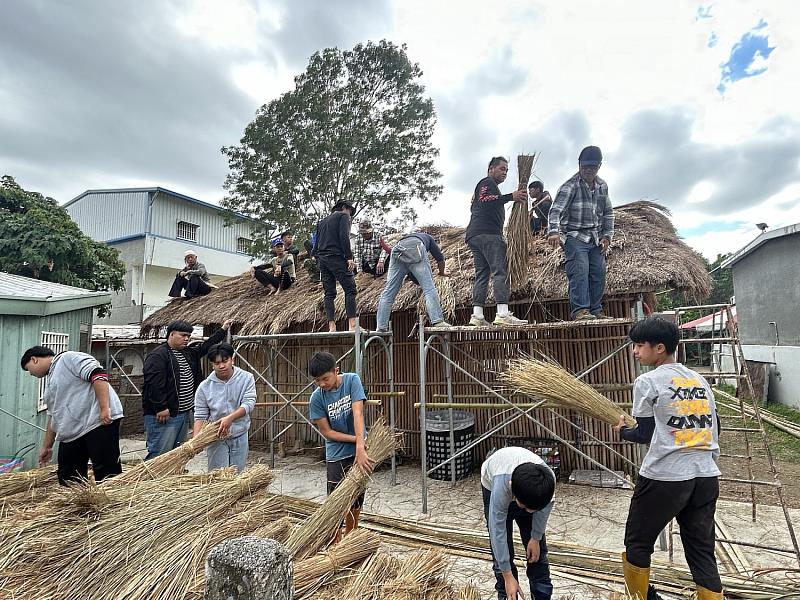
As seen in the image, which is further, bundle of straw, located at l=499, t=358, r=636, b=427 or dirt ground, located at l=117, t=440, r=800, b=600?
dirt ground, located at l=117, t=440, r=800, b=600

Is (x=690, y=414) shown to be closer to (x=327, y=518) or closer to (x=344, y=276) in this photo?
(x=327, y=518)

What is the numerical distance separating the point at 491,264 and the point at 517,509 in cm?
293

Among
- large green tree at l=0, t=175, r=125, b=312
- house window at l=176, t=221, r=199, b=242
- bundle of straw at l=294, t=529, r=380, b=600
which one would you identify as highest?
house window at l=176, t=221, r=199, b=242

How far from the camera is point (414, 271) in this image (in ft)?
16.8

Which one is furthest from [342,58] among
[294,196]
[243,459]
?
[243,459]

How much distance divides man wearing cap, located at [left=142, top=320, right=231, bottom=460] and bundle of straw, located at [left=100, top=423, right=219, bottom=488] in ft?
3.82

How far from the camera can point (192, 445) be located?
3.20 m

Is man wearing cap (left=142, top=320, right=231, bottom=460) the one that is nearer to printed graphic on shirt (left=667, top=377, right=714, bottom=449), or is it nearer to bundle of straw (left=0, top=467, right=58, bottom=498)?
bundle of straw (left=0, top=467, right=58, bottom=498)

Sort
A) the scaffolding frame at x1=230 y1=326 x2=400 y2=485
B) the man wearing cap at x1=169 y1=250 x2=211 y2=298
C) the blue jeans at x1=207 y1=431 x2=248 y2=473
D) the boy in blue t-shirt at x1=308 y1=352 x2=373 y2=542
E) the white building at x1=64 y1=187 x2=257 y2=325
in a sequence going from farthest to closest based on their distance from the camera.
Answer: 1. the white building at x1=64 y1=187 x2=257 y2=325
2. the man wearing cap at x1=169 y1=250 x2=211 y2=298
3. the scaffolding frame at x1=230 y1=326 x2=400 y2=485
4. the blue jeans at x1=207 y1=431 x2=248 y2=473
5. the boy in blue t-shirt at x1=308 y1=352 x2=373 y2=542

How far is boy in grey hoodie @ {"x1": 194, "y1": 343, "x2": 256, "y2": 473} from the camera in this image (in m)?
3.61

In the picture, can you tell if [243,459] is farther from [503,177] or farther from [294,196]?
[294,196]

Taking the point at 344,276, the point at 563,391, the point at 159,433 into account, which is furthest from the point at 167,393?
the point at 563,391

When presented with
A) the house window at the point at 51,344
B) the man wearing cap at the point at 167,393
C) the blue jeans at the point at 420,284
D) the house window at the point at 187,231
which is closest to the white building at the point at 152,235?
the house window at the point at 187,231

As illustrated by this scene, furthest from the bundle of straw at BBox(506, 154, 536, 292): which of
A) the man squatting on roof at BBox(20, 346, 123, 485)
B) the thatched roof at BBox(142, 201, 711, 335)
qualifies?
the man squatting on roof at BBox(20, 346, 123, 485)
